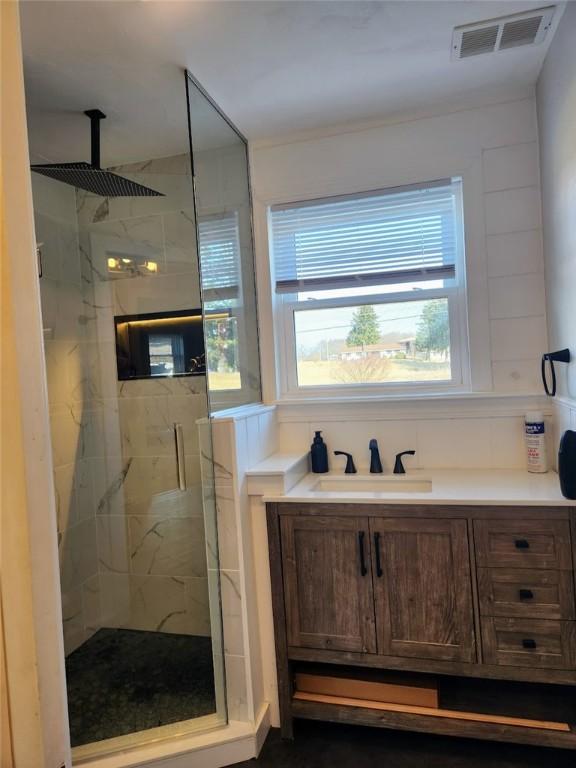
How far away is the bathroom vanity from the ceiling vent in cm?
164

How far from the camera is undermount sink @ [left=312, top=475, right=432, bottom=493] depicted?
6.65 feet

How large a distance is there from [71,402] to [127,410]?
0.28 metres

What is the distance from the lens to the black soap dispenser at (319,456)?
2197 millimetres

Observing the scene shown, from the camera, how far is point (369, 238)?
224 centimetres

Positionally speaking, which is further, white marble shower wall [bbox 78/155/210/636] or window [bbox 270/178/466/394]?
white marble shower wall [bbox 78/155/210/636]

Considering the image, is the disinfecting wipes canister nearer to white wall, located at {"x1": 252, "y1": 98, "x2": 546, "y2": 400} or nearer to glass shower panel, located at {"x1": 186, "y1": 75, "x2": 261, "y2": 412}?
white wall, located at {"x1": 252, "y1": 98, "x2": 546, "y2": 400}

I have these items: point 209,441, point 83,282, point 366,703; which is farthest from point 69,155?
point 366,703

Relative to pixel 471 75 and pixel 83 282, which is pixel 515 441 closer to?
pixel 471 75

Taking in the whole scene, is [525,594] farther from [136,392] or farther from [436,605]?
[136,392]

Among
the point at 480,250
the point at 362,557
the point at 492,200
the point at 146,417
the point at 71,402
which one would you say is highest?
the point at 492,200

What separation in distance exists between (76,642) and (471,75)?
3.20m

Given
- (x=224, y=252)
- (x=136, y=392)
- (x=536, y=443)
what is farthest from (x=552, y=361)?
(x=136, y=392)

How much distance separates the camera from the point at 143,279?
2449 millimetres

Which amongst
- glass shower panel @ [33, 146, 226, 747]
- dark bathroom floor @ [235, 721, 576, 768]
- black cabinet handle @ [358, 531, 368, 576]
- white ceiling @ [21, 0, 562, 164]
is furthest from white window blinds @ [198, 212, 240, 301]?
dark bathroom floor @ [235, 721, 576, 768]
